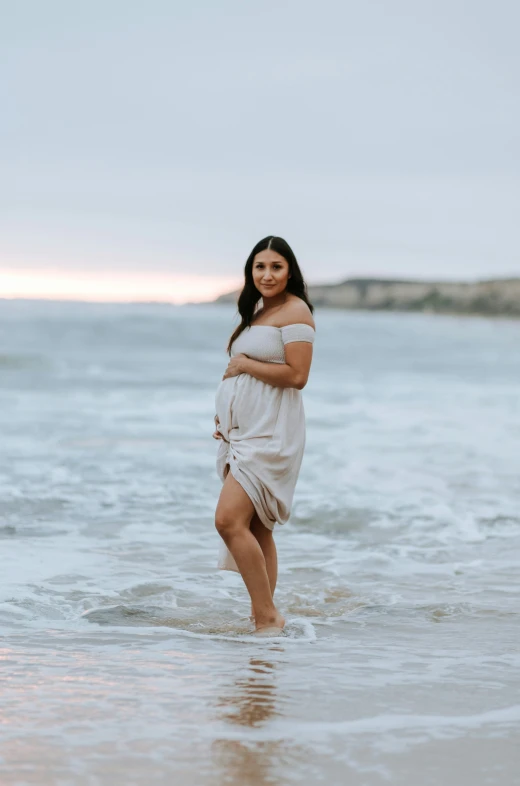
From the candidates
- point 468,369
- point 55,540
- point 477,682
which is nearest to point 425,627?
point 477,682

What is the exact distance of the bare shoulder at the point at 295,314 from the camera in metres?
5.26

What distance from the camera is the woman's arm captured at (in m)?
5.18

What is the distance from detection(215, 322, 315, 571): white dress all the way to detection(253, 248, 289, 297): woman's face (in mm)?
190

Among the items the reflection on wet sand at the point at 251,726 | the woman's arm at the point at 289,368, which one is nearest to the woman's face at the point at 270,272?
the woman's arm at the point at 289,368

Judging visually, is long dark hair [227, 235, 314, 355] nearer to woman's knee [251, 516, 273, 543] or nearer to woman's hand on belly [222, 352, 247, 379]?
woman's hand on belly [222, 352, 247, 379]

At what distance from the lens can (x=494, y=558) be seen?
7.74m

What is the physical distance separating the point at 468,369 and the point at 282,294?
32523 mm

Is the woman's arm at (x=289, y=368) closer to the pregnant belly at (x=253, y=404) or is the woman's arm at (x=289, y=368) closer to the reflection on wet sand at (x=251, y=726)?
the pregnant belly at (x=253, y=404)

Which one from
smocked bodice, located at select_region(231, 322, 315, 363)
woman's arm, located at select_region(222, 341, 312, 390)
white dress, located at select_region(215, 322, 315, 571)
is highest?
smocked bodice, located at select_region(231, 322, 315, 363)

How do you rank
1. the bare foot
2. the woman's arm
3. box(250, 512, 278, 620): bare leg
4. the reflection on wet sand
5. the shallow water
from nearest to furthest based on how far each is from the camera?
Answer: the reflection on wet sand → the shallow water → the woman's arm → the bare foot → box(250, 512, 278, 620): bare leg

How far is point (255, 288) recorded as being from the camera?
5.45 metres

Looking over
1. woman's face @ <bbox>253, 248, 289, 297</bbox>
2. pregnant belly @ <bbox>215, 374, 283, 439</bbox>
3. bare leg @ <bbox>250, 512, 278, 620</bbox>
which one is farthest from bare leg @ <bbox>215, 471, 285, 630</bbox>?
woman's face @ <bbox>253, 248, 289, 297</bbox>

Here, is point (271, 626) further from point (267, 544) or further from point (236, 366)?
point (236, 366)

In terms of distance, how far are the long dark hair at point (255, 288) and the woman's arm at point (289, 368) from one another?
0.25 meters
